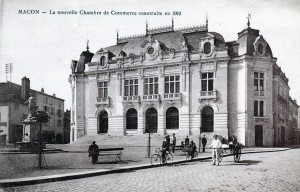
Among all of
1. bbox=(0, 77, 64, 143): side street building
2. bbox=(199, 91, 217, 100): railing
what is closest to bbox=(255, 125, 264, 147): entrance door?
bbox=(199, 91, 217, 100): railing

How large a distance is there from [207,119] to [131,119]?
28.4 ft

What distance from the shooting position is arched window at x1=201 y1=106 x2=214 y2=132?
34.5m

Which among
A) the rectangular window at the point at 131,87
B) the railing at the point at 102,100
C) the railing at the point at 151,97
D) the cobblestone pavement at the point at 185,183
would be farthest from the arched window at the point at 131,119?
the cobblestone pavement at the point at 185,183

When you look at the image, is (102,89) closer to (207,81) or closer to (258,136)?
(207,81)

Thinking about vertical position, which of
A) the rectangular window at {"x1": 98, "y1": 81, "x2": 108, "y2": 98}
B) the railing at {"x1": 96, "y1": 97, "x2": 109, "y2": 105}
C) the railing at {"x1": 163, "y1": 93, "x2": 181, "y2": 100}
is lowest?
the railing at {"x1": 96, "y1": 97, "x2": 109, "y2": 105}

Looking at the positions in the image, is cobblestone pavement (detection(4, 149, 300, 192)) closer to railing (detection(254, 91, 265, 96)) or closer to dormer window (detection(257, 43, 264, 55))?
railing (detection(254, 91, 265, 96))

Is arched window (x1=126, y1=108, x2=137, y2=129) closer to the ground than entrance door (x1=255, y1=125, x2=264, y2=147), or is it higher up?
higher up

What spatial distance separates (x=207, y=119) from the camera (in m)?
34.8

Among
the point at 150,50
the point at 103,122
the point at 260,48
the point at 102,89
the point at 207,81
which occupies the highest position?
the point at 150,50

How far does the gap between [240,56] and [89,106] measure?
59.5 ft

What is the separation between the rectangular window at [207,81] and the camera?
113ft

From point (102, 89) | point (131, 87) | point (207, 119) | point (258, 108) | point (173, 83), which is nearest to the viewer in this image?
point (258, 108)

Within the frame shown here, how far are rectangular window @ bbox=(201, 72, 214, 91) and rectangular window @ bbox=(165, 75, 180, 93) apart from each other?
265 centimetres

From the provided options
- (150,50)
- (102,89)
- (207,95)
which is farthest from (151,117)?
(150,50)
